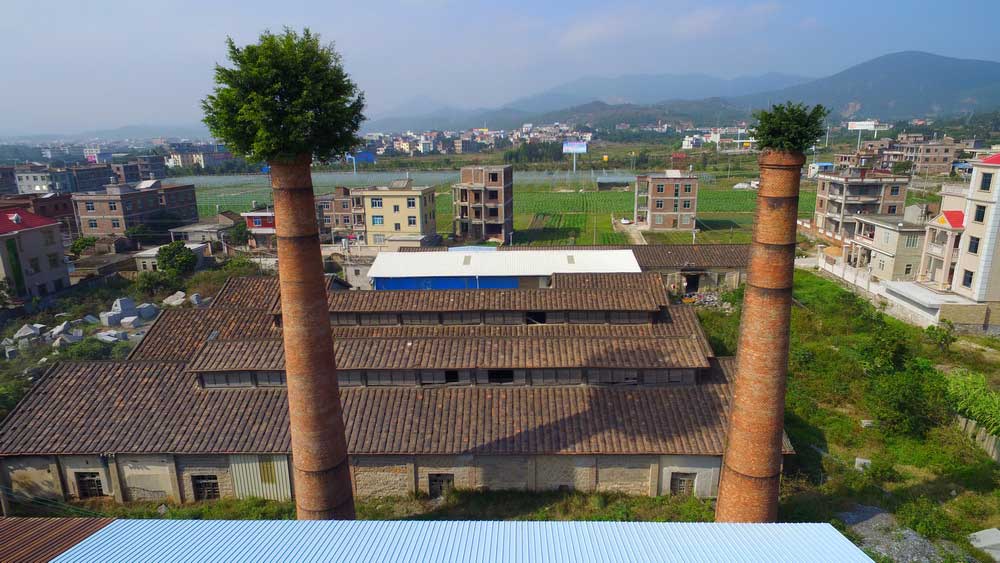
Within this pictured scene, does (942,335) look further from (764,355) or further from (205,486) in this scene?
(205,486)

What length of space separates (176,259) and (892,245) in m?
56.7

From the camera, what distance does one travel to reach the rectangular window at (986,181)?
3362 cm

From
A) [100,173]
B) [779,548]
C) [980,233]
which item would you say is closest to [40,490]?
[779,548]

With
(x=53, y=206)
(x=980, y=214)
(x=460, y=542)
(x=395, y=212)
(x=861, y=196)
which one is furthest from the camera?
(x=53, y=206)

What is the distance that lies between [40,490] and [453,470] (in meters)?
14.1

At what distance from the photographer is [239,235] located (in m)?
61.9

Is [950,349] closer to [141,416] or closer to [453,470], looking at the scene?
[453,470]

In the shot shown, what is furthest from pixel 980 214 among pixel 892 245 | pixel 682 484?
pixel 682 484

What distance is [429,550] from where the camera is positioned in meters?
Result: 11.2

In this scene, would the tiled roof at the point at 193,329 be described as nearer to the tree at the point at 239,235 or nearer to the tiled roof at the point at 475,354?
the tiled roof at the point at 475,354

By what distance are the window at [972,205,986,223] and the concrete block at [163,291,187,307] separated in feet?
174

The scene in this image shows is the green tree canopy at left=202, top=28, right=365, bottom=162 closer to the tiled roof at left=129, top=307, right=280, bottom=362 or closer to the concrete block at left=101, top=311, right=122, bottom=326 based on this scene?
the tiled roof at left=129, top=307, right=280, bottom=362

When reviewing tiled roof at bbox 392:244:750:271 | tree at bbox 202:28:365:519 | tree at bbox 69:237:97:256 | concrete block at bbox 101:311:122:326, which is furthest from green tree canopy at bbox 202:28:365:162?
tree at bbox 69:237:97:256

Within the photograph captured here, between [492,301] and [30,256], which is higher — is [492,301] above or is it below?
above
